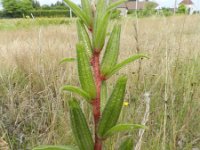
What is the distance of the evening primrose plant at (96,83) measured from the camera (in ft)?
2.04

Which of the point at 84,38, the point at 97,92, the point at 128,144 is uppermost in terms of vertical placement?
the point at 84,38

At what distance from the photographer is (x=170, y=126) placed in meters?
1.70

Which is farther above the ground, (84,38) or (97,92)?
(84,38)

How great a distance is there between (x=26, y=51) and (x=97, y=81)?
2819 millimetres

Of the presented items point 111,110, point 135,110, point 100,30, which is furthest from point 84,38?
point 135,110

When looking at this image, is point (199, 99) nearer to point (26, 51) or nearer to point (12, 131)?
point (12, 131)

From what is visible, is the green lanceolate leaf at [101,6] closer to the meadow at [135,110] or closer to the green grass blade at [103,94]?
the green grass blade at [103,94]

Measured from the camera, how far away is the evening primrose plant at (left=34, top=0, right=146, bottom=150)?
2.04 feet

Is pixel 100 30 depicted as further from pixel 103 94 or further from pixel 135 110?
pixel 135 110

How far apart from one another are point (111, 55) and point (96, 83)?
0.24 ft

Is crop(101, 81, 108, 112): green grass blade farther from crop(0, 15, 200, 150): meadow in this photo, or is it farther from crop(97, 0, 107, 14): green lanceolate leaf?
crop(0, 15, 200, 150): meadow

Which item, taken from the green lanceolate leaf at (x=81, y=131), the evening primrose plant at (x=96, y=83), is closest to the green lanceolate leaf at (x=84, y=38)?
the evening primrose plant at (x=96, y=83)

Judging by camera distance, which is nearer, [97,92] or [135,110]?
[97,92]

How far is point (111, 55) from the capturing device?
0.67m
